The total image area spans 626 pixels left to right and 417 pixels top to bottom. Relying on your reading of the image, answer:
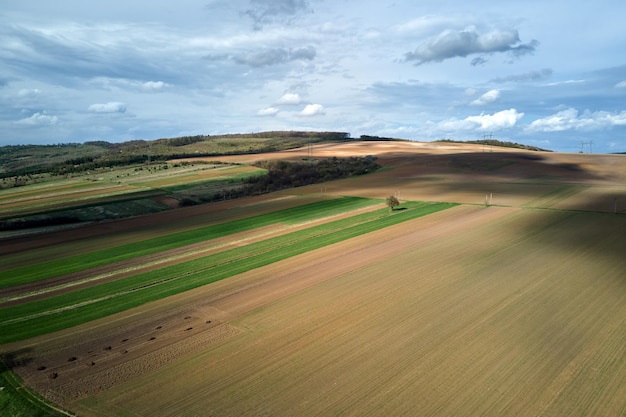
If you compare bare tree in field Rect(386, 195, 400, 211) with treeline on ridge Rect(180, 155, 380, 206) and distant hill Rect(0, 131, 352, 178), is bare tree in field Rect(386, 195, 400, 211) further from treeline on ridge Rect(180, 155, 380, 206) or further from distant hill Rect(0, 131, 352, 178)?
distant hill Rect(0, 131, 352, 178)

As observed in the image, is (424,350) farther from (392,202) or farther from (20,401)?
(392,202)

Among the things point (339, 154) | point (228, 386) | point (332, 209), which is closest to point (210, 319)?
point (228, 386)

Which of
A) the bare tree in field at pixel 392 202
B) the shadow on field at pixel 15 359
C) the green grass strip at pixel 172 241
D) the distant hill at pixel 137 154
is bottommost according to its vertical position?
the shadow on field at pixel 15 359

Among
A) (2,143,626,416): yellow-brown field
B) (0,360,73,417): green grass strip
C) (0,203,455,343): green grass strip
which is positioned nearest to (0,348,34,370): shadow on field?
(2,143,626,416): yellow-brown field

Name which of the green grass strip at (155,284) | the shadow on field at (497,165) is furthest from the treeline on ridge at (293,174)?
the green grass strip at (155,284)

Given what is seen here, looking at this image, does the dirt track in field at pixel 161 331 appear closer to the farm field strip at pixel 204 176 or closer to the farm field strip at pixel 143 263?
the farm field strip at pixel 143 263

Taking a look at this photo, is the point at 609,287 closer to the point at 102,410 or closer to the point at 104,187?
the point at 102,410

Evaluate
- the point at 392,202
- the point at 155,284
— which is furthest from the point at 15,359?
the point at 392,202
